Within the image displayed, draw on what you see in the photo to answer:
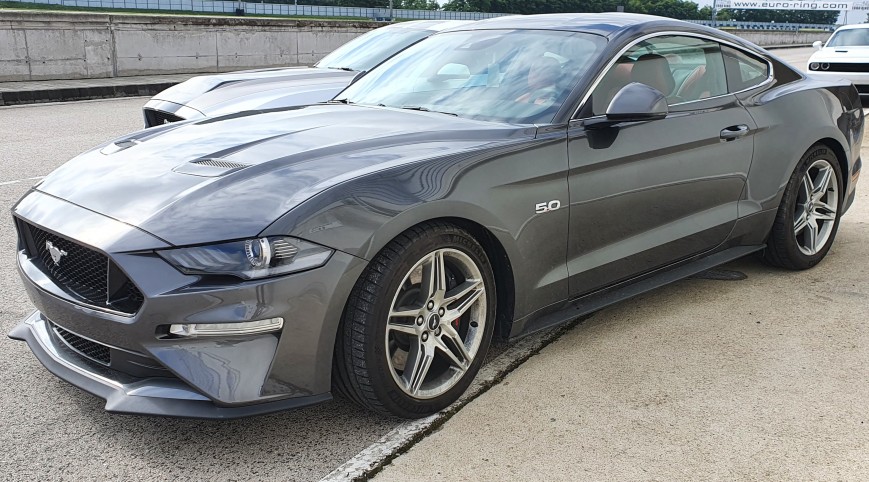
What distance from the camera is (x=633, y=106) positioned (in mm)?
3686

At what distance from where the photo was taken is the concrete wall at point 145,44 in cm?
1630

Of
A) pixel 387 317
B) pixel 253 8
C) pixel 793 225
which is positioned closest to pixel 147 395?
pixel 387 317

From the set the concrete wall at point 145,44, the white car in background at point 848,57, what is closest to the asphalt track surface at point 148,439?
the concrete wall at point 145,44

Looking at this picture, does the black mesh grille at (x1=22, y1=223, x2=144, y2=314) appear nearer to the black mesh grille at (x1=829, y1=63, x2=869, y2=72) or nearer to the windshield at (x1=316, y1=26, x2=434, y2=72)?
the windshield at (x1=316, y1=26, x2=434, y2=72)

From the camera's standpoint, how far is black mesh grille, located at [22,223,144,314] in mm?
2805

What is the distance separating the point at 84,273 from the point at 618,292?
2370 mm

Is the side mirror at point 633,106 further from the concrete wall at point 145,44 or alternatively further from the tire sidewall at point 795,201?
the concrete wall at point 145,44

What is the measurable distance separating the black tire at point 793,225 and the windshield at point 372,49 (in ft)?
15.2

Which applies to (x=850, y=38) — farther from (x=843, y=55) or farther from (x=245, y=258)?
(x=245, y=258)

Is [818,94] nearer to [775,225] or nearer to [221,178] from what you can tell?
[775,225]

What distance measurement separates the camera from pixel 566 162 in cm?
363

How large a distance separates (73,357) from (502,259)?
1681 mm

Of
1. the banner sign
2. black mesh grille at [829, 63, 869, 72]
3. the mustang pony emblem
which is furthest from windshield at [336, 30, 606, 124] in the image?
the banner sign

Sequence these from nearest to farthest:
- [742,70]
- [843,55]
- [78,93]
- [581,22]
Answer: [581,22] → [742,70] → [78,93] → [843,55]
